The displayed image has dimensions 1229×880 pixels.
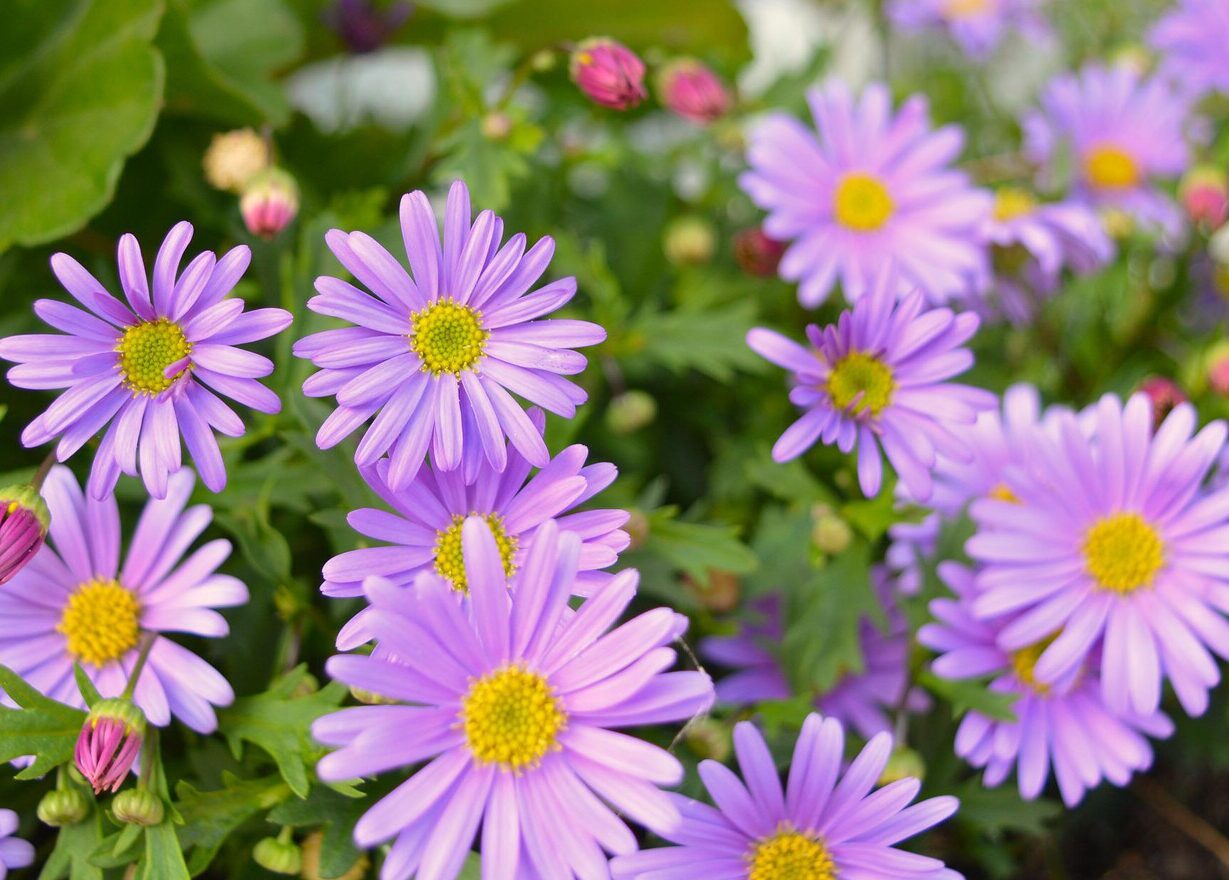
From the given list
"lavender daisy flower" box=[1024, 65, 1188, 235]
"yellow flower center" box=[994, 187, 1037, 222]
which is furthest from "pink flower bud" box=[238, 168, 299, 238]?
"lavender daisy flower" box=[1024, 65, 1188, 235]

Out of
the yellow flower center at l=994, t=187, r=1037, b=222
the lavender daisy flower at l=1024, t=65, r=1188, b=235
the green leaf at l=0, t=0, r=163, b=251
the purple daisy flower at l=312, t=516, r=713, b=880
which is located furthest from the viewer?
the lavender daisy flower at l=1024, t=65, r=1188, b=235

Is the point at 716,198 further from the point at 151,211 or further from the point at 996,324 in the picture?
the point at 151,211

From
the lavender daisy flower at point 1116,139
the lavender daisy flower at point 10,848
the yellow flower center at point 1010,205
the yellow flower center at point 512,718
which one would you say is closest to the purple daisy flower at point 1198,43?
the lavender daisy flower at point 1116,139

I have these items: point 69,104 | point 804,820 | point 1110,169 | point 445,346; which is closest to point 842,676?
point 804,820

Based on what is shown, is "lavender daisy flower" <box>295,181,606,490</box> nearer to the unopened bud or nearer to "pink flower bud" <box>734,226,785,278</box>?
the unopened bud

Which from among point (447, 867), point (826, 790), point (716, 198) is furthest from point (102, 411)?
point (716, 198)

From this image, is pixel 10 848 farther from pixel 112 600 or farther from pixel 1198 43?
pixel 1198 43
